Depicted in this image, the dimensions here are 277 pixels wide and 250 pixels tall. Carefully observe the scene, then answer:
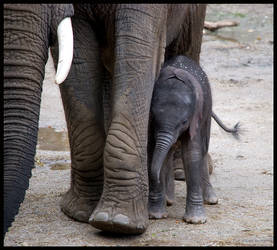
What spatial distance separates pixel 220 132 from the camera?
7711 mm

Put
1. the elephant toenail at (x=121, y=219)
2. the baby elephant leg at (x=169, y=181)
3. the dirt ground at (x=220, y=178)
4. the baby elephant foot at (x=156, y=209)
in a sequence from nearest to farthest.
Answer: the elephant toenail at (x=121, y=219) → the dirt ground at (x=220, y=178) → the baby elephant foot at (x=156, y=209) → the baby elephant leg at (x=169, y=181)

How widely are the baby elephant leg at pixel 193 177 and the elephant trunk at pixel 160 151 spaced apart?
7.4 inches

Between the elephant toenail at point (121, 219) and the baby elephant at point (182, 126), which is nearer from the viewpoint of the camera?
the elephant toenail at point (121, 219)

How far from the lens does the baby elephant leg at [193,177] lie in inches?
172

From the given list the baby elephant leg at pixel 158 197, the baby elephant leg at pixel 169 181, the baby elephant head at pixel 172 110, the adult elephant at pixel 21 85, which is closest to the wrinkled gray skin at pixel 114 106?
the baby elephant head at pixel 172 110

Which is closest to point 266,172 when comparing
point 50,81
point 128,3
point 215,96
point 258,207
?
point 258,207

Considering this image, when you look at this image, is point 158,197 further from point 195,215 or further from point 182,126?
point 182,126

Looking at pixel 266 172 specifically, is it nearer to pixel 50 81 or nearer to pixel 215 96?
pixel 215 96

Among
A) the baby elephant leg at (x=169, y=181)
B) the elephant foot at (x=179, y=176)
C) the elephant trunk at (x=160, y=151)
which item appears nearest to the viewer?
the elephant trunk at (x=160, y=151)

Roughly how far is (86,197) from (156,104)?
2.39 ft

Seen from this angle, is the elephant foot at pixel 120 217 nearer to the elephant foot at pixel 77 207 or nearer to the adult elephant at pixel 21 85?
the elephant foot at pixel 77 207

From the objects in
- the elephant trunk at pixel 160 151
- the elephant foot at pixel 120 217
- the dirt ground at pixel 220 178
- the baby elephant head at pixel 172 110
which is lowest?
the dirt ground at pixel 220 178

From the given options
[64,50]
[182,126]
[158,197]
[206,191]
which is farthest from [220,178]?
[64,50]

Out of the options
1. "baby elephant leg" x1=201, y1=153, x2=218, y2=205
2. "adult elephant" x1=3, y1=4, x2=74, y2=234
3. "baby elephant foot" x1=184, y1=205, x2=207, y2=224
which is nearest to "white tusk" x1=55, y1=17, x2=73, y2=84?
"adult elephant" x1=3, y1=4, x2=74, y2=234
